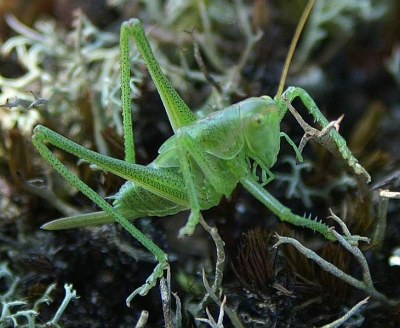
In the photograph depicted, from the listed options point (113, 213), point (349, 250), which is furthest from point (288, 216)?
point (113, 213)

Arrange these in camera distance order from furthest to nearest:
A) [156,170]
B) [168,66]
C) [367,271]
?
1. [168,66]
2. [156,170]
3. [367,271]

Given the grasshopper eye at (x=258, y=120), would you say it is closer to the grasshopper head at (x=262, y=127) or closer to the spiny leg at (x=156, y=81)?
the grasshopper head at (x=262, y=127)

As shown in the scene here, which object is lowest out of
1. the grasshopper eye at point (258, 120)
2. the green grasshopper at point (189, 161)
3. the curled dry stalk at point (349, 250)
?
the curled dry stalk at point (349, 250)

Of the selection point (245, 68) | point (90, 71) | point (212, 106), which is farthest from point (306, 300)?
point (90, 71)

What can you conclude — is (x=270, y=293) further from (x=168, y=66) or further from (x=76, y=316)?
(x=168, y=66)

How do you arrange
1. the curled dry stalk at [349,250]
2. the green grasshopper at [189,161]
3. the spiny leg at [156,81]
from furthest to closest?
1. the spiny leg at [156,81]
2. the green grasshopper at [189,161]
3. the curled dry stalk at [349,250]

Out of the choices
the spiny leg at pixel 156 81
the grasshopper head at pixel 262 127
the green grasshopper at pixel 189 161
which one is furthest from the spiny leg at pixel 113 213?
the grasshopper head at pixel 262 127

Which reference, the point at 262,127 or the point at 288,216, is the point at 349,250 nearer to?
the point at 288,216
